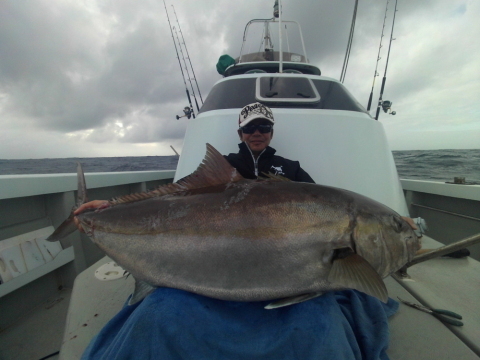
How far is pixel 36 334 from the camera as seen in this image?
2566 millimetres

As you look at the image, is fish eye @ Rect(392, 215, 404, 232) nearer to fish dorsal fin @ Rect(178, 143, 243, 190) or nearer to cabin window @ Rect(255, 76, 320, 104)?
fish dorsal fin @ Rect(178, 143, 243, 190)

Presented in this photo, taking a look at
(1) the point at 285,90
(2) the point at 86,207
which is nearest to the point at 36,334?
(2) the point at 86,207

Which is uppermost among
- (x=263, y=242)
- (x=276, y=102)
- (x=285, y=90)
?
(x=285, y=90)

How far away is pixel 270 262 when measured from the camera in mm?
1527

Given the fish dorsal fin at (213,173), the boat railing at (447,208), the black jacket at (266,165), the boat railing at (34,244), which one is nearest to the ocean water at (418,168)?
the boat railing at (447,208)

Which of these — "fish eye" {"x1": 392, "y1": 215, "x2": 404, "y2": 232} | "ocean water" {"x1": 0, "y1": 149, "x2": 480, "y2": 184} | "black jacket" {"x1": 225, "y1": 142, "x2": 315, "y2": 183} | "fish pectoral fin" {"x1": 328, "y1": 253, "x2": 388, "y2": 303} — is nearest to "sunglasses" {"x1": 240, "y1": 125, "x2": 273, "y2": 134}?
"black jacket" {"x1": 225, "y1": 142, "x2": 315, "y2": 183}

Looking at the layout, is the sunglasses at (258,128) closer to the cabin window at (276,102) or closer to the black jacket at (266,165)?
the black jacket at (266,165)

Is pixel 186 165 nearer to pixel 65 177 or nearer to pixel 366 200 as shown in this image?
pixel 65 177

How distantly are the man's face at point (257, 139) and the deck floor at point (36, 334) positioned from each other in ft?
8.44

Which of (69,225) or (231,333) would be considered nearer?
(231,333)

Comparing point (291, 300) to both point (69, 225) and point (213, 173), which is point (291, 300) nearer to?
point (213, 173)

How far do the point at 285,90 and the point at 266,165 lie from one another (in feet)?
5.09

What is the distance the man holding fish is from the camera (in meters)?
1.38

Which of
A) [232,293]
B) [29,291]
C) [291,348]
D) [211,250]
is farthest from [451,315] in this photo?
[29,291]
